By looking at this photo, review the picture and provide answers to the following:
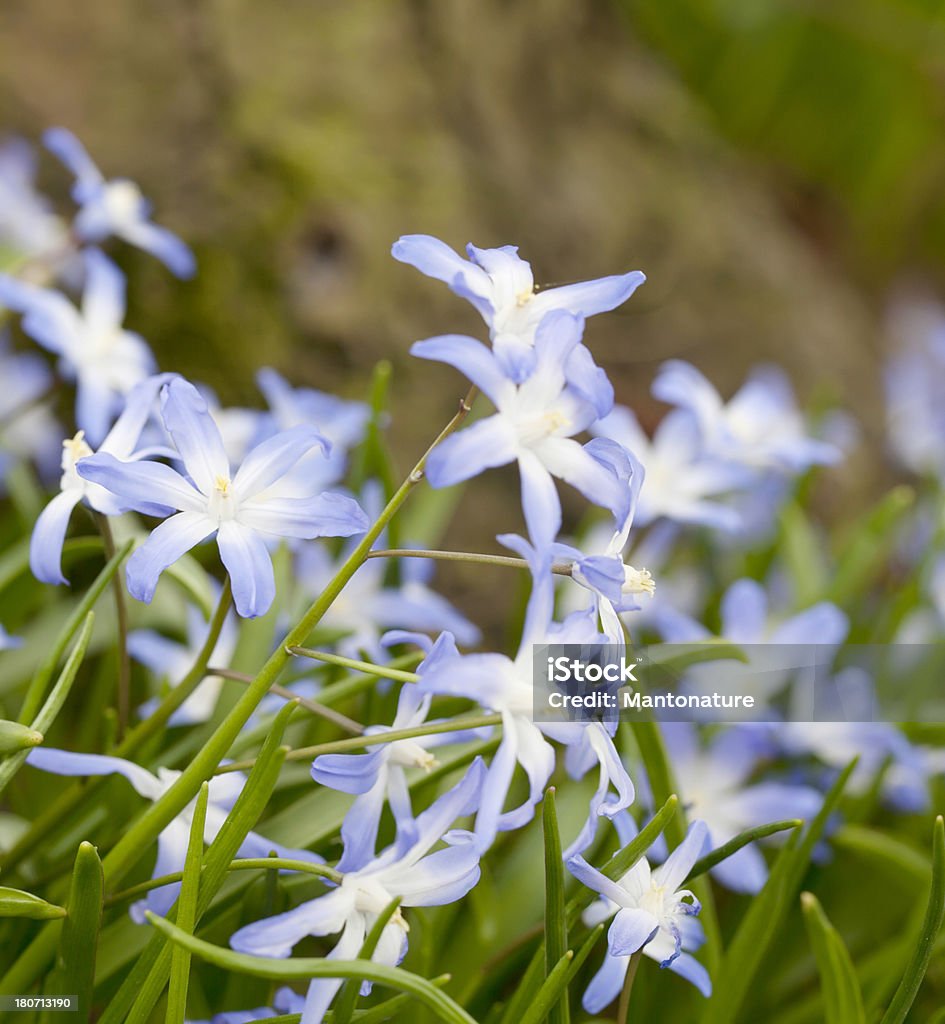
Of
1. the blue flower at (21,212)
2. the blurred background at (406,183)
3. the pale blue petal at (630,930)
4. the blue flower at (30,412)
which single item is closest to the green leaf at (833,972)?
the pale blue petal at (630,930)

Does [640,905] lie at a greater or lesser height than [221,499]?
lesser

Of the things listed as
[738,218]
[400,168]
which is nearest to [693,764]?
[400,168]

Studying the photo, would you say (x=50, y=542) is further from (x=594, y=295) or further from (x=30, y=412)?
(x=30, y=412)

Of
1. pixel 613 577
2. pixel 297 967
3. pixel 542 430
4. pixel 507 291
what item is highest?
pixel 507 291

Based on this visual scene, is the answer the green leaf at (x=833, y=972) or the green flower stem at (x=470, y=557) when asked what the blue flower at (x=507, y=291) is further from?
the green leaf at (x=833, y=972)

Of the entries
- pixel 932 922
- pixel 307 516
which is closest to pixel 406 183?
pixel 307 516

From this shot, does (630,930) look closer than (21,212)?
Yes
